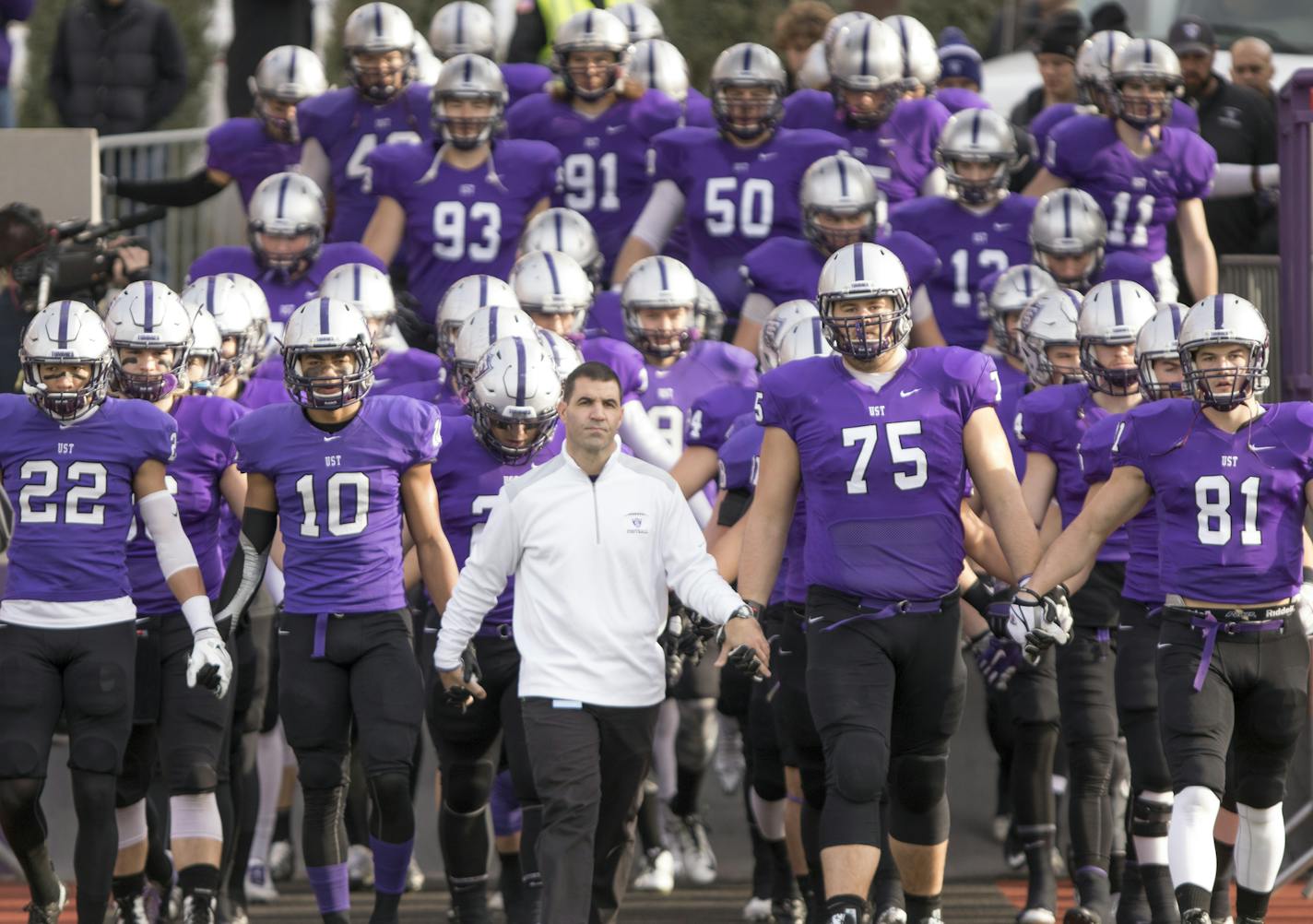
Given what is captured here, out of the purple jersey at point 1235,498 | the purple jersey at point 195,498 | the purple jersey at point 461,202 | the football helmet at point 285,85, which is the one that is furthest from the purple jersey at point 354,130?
the purple jersey at point 1235,498

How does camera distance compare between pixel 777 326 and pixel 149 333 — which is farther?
pixel 777 326

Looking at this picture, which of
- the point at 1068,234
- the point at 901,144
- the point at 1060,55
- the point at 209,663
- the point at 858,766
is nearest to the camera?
the point at 858,766

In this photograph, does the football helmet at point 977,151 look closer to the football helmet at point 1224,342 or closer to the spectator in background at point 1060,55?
the spectator in background at point 1060,55

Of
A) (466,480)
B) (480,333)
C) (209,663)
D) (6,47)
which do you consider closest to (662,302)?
(480,333)

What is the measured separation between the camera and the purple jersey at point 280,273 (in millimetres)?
9742

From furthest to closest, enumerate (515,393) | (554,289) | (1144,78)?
(1144,78) < (554,289) < (515,393)

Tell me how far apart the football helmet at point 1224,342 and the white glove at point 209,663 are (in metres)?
2.85

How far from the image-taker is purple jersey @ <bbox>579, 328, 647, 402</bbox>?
8852mm

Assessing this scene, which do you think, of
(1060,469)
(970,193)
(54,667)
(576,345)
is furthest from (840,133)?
(54,667)

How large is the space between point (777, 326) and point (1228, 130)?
3280 millimetres

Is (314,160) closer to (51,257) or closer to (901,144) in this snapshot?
(51,257)

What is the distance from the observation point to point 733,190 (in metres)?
10.4

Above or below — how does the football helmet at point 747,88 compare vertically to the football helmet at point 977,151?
above

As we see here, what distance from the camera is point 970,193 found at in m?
10.1
